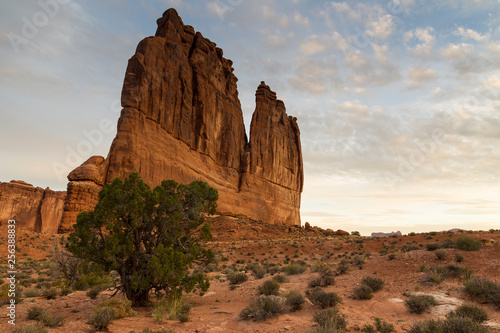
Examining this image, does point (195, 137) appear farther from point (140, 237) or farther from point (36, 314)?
point (36, 314)

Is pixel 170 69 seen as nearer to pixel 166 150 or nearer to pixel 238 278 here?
pixel 166 150

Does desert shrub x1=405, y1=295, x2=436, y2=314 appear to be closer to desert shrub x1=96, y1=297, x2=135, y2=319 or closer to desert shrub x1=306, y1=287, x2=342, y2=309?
desert shrub x1=306, y1=287, x2=342, y2=309

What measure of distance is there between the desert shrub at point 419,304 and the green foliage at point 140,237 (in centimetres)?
640

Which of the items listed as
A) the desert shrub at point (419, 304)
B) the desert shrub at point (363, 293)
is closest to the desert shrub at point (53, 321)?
the desert shrub at point (363, 293)

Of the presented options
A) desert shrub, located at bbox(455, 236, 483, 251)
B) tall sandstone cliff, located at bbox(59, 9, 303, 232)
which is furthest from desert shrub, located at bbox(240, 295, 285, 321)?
tall sandstone cliff, located at bbox(59, 9, 303, 232)

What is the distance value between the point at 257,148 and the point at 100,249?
57036 millimetres

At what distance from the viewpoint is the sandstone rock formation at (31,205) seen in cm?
6975

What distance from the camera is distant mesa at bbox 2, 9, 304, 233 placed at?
3755cm

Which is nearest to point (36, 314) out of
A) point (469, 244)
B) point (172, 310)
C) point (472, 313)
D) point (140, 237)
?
point (140, 237)

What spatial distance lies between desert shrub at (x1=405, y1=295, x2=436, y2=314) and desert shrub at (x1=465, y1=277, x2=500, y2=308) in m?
1.48

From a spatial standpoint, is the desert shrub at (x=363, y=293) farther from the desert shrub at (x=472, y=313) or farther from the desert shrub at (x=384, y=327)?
the desert shrub at (x=472, y=313)

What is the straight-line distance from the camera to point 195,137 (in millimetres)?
52125

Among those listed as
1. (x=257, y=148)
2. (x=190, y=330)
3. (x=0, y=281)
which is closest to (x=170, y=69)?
(x=257, y=148)

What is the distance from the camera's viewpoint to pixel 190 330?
24.4 feet
